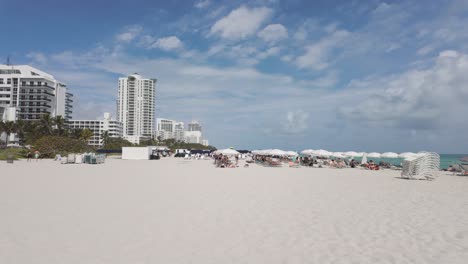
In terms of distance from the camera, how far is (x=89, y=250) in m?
4.75

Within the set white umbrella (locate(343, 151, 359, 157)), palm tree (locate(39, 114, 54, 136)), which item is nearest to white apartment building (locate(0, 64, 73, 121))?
palm tree (locate(39, 114, 54, 136))

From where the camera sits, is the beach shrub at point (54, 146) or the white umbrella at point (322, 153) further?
the beach shrub at point (54, 146)

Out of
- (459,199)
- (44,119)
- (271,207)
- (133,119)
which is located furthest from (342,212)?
(133,119)

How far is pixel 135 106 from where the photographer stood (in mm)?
158500

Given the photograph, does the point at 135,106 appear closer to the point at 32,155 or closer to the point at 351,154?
the point at 32,155

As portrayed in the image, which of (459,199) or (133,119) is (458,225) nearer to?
(459,199)

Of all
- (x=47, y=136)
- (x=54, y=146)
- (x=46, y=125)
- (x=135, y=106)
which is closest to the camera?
(x=54, y=146)

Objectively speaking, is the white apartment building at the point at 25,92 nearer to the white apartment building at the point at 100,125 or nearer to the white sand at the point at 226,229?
the white apartment building at the point at 100,125

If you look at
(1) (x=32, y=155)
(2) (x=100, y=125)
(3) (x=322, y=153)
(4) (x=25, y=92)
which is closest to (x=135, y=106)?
(2) (x=100, y=125)

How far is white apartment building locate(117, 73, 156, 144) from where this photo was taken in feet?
520

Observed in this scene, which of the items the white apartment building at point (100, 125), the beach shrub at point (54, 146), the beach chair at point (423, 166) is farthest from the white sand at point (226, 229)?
the white apartment building at point (100, 125)

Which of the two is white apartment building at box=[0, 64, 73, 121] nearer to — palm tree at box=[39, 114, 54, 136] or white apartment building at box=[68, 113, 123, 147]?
palm tree at box=[39, 114, 54, 136]

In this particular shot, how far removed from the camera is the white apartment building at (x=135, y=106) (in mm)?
158625

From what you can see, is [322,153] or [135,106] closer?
[322,153]
